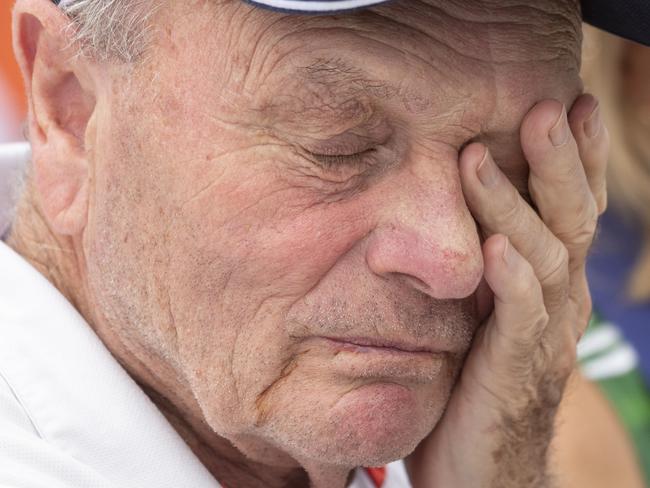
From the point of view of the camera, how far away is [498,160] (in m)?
2.35

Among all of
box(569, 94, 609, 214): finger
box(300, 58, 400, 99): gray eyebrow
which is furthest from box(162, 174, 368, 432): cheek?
box(569, 94, 609, 214): finger

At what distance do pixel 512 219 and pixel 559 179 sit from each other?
0.15 m

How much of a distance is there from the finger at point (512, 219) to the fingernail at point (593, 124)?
8.5 inches

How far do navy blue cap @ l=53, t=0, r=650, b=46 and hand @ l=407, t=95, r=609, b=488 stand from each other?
178 millimetres

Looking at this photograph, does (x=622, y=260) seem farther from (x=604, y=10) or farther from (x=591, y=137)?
(x=604, y=10)

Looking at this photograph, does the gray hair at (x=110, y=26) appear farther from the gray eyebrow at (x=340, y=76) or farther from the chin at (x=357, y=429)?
the chin at (x=357, y=429)

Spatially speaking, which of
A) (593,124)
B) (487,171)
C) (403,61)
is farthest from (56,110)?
(593,124)

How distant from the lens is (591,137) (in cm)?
251

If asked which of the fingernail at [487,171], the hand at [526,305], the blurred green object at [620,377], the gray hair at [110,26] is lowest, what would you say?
the blurred green object at [620,377]

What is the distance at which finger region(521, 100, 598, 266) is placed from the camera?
2289 millimetres

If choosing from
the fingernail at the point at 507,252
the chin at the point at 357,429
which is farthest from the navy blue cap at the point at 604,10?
the chin at the point at 357,429

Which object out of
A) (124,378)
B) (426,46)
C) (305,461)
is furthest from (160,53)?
(305,461)

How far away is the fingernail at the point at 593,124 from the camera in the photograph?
2.46 m

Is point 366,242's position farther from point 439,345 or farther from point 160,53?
point 160,53
